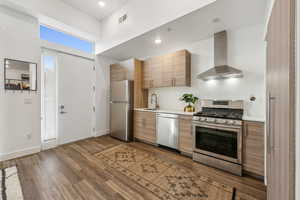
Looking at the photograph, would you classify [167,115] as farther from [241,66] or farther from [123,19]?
[123,19]

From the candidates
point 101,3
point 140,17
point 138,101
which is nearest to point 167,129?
point 138,101

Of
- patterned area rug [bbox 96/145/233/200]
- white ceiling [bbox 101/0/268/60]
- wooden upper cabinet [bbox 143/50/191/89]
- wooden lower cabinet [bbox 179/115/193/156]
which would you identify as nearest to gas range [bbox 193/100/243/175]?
wooden lower cabinet [bbox 179/115/193/156]

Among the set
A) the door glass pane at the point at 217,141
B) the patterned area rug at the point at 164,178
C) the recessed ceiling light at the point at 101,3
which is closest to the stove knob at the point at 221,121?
the door glass pane at the point at 217,141

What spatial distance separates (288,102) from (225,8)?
2.05 metres

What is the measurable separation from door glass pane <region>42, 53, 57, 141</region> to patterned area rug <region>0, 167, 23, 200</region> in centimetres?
117

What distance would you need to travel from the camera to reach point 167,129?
3.14 m

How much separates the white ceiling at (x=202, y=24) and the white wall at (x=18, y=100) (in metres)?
1.94

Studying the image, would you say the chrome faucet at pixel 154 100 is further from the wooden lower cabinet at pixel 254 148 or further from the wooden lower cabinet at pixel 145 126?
the wooden lower cabinet at pixel 254 148

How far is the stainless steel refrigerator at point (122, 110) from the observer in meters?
3.82

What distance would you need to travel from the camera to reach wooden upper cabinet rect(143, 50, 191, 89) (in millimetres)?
3268

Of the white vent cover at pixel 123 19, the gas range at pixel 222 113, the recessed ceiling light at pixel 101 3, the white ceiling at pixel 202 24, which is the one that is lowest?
the gas range at pixel 222 113

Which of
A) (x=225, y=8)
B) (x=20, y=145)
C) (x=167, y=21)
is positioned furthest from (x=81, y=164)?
(x=225, y=8)

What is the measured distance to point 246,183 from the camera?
6.46 ft

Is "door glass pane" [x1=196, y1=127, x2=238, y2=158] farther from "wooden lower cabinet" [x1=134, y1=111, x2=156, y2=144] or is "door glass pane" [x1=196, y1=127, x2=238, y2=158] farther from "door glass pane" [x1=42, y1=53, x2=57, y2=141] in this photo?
"door glass pane" [x1=42, y1=53, x2=57, y2=141]
